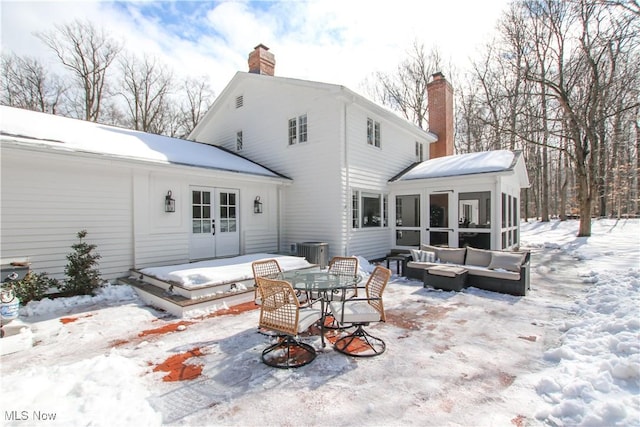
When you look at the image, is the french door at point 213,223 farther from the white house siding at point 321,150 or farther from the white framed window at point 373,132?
the white framed window at point 373,132

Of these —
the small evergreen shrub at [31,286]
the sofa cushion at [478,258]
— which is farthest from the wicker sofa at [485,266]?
the small evergreen shrub at [31,286]

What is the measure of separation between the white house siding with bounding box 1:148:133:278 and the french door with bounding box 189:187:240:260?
1.60 m

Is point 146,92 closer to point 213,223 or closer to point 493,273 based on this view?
point 213,223

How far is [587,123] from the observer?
14188mm

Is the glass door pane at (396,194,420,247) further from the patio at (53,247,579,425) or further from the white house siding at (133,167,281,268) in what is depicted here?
the patio at (53,247,579,425)

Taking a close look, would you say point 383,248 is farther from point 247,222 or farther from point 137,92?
point 137,92

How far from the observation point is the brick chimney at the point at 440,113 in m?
13.9

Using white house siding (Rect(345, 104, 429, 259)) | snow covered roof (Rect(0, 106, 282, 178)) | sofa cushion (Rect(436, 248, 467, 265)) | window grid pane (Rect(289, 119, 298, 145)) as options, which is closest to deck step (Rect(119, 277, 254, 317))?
snow covered roof (Rect(0, 106, 282, 178))

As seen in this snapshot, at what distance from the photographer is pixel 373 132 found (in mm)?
10344

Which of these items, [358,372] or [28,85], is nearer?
[358,372]

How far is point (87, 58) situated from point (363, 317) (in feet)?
83.1

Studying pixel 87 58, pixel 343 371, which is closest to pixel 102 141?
pixel 343 371

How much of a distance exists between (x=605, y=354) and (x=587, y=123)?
619 inches

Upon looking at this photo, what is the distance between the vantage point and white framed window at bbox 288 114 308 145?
9.88m
